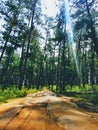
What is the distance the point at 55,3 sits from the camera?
38969 millimetres

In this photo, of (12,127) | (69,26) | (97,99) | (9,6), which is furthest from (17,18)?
(12,127)

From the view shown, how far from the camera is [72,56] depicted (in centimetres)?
5616

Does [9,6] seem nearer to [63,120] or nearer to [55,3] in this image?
[55,3]

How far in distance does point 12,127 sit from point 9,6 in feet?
92.6

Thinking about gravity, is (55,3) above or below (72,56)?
above

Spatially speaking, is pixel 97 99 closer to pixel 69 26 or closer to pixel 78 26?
pixel 78 26

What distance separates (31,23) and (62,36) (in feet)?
36.4

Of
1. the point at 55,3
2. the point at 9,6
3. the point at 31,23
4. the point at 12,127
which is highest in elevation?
the point at 55,3

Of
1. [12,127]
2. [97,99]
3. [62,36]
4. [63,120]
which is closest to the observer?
[12,127]

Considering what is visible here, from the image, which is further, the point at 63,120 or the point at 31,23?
the point at 31,23

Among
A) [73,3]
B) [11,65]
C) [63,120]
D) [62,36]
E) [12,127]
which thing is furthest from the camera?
[11,65]

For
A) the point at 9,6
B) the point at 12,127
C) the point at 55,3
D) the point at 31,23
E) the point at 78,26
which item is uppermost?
the point at 55,3

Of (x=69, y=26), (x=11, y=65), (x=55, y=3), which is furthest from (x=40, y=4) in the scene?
(x=11, y=65)

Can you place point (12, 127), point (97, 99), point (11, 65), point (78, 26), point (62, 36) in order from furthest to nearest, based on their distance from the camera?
point (11, 65), point (62, 36), point (78, 26), point (97, 99), point (12, 127)
